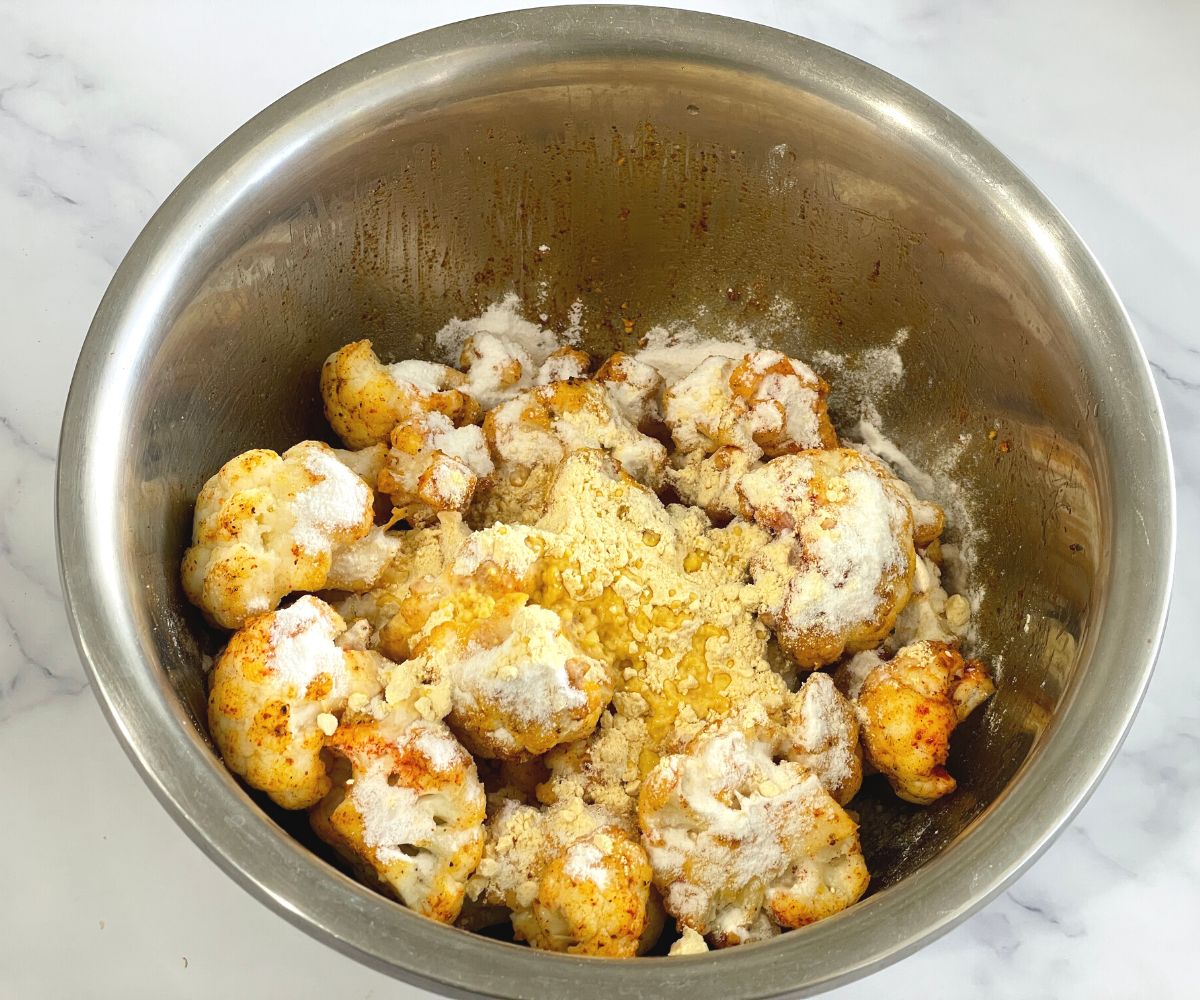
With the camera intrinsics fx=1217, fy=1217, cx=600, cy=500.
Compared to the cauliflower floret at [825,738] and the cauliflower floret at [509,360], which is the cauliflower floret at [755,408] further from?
the cauliflower floret at [825,738]

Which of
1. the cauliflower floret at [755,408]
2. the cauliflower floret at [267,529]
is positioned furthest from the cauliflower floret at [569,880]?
the cauliflower floret at [755,408]

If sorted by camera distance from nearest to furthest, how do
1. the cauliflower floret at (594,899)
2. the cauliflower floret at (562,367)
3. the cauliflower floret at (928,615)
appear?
the cauliflower floret at (594,899) < the cauliflower floret at (928,615) < the cauliflower floret at (562,367)

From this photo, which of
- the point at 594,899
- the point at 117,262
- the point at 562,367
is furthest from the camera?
the point at 117,262

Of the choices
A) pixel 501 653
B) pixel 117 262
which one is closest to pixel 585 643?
pixel 501 653

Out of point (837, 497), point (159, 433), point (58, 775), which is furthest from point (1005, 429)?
point (58, 775)

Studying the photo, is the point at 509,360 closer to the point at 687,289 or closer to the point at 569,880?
the point at 687,289

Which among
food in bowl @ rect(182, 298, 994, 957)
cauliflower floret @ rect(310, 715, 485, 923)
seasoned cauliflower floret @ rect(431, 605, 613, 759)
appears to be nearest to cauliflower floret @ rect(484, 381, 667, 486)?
food in bowl @ rect(182, 298, 994, 957)

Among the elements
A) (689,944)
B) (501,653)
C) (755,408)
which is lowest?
(689,944)
